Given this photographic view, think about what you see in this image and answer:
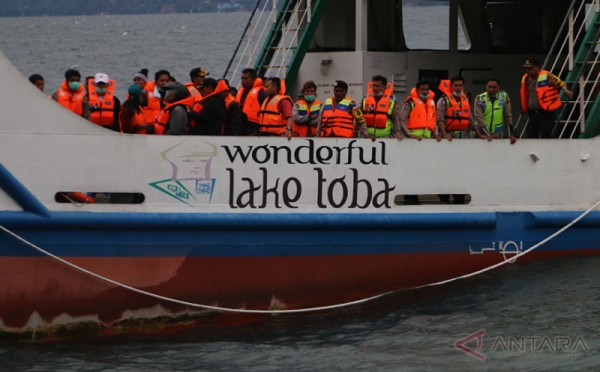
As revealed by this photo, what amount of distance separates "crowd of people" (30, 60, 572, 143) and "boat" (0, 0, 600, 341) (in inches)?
13.9

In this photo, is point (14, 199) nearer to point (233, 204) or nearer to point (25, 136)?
point (25, 136)

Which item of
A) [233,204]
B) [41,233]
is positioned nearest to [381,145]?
[233,204]

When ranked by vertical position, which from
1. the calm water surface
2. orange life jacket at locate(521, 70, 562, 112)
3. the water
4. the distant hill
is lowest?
the calm water surface

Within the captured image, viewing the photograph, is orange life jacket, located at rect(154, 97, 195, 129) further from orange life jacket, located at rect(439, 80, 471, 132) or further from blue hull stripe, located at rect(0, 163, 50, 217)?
orange life jacket, located at rect(439, 80, 471, 132)

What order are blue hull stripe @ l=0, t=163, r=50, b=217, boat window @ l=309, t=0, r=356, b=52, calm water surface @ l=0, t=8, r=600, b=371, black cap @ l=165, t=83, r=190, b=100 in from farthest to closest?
boat window @ l=309, t=0, r=356, b=52, black cap @ l=165, t=83, r=190, b=100, blue hull stripe @ l=0, t=163, r=50, b=217, calm water surface @ l=0, t=8, r=600, b=371

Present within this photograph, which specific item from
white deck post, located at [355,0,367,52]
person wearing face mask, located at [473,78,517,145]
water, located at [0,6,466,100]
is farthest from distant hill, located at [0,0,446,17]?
person wearing face mask, located at [473,78,517,145]

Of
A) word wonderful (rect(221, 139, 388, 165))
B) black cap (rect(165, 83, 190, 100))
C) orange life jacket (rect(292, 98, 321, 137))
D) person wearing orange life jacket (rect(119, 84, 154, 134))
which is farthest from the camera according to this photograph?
orange life jacket (rect(292, 98, 321, 137))

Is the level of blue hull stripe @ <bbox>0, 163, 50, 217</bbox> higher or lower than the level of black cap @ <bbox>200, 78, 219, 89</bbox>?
lower

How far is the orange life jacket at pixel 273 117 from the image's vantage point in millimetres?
9352

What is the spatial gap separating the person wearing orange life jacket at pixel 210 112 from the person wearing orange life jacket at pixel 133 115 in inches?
31.1

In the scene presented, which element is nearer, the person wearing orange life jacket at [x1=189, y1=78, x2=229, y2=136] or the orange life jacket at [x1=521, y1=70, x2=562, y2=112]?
the person wearing orange life jacket at [x1=189, y1=78, x2=229, y2=136]

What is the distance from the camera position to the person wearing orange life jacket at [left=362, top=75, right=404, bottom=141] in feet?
30.7

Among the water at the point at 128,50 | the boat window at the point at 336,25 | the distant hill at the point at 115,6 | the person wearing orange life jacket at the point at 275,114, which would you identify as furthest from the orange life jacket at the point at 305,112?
the distant hill at the point at 115,6

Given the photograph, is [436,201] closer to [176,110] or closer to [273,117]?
[273,117]
